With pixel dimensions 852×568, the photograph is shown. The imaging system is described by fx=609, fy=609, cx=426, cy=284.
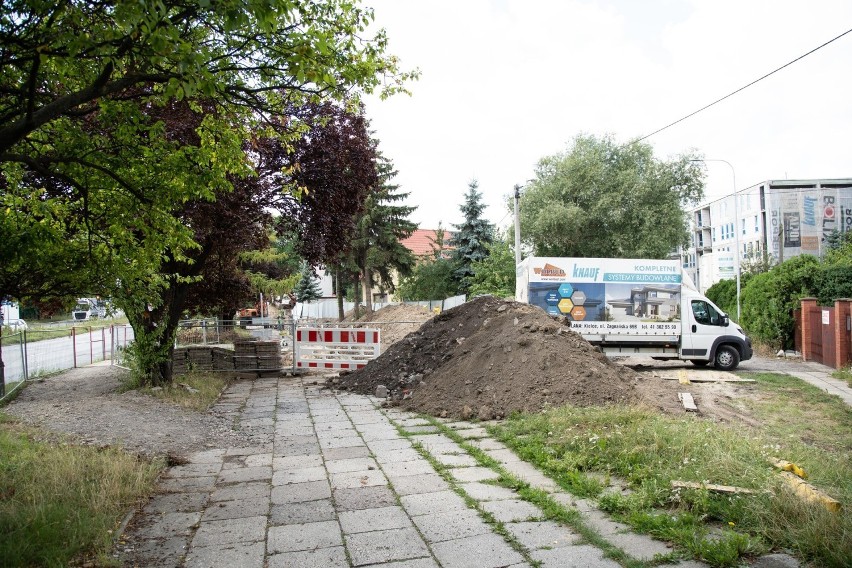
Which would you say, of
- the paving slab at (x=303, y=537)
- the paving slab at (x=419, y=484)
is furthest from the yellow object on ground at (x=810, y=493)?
the paving slab at (x=303, y=537)

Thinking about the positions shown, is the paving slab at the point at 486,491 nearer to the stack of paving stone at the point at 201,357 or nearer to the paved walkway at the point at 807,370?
the paved walkway at the point at 807,370

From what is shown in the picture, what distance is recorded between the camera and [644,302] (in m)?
17.9

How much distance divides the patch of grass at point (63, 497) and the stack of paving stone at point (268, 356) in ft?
33.7

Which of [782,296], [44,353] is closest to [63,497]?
[44,353]

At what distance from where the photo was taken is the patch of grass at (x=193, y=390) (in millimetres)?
10883

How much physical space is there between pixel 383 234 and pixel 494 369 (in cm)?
2825

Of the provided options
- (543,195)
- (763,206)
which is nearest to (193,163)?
(543,195)

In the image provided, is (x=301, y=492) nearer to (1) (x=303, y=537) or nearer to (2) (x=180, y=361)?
(1) (x=303, y=537)

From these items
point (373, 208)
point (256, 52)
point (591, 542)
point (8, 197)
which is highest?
point (373, 208)

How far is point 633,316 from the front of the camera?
1788cm

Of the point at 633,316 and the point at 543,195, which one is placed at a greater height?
the point at 543,195

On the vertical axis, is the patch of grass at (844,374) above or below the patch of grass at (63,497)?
below

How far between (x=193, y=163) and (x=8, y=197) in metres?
2.10

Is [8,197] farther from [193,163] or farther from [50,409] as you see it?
[50,409]
